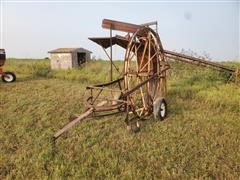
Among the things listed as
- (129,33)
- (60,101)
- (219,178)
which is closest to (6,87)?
(60,101)

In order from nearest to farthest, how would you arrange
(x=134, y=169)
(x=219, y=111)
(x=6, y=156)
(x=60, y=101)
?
(x=134, y=169) → (x=6, y=156) → (x=219, y=111) → (x=60, y=101)

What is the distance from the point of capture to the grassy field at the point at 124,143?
189 inches

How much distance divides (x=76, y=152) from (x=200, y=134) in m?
3.22

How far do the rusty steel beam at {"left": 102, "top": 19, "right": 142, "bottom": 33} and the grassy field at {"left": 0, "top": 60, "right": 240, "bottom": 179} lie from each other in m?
2.80

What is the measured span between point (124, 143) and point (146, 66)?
3.70 m

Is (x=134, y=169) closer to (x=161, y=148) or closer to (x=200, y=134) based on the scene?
(x=161, y=148)

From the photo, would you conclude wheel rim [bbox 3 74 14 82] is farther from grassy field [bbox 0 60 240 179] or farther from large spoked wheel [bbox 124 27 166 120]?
large spoked wheel [bbox 124 27 166 120]

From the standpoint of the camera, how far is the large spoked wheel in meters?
8.26

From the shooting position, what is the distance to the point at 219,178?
4523 millimetres

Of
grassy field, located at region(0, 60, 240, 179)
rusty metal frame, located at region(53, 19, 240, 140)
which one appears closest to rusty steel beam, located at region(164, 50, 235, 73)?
rusty metal frame, located at region(53, 19, 240, 140)

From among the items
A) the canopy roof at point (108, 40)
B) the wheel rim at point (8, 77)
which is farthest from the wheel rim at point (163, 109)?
the wheel rim at point (8, 77)

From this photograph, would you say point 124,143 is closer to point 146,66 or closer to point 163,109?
point 163,109

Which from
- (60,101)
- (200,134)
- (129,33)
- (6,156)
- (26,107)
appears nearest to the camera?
(6,156)

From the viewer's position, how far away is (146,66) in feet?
29.9
